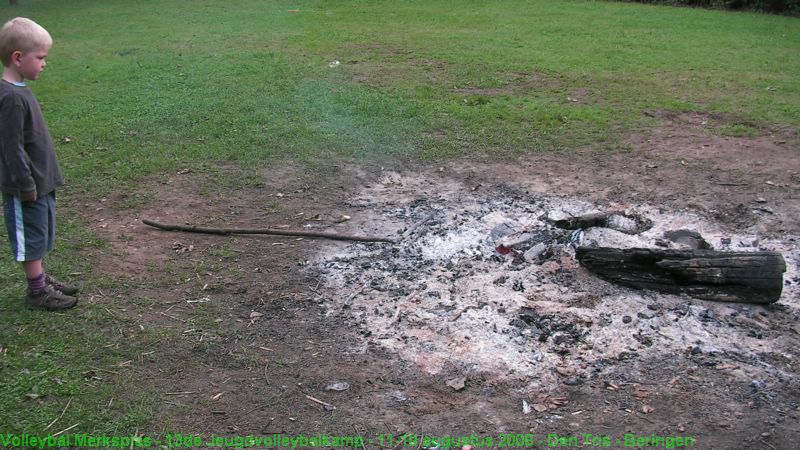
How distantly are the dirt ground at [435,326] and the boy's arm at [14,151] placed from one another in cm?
82

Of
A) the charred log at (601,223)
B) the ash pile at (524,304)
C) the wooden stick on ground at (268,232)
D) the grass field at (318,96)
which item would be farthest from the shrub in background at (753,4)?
the wooden stick on ground at (268,232)

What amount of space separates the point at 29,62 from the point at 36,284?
4.04 ft

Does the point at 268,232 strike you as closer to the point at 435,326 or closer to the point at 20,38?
the point at 435,326

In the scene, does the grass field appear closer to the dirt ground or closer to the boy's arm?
the dirt ground

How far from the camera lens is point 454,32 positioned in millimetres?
12180

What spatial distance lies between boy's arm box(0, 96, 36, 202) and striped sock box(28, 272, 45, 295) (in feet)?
1.62

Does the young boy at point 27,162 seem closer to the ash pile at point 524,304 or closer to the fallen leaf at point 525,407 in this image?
the ash pile at point 524,304

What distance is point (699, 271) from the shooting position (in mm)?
3947

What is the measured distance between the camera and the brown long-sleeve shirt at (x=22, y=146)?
136 inches

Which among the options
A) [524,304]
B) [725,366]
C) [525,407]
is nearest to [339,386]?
[525,407]

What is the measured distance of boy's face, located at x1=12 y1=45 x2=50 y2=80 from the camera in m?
3.49

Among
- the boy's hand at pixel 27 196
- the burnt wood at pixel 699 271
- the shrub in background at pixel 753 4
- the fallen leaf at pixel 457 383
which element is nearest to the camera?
the fallen leaf at pixel 457 383

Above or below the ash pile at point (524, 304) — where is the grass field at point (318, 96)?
above

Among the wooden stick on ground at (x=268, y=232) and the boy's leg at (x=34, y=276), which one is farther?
the wooden stick on ground at (x=268, y=232)
